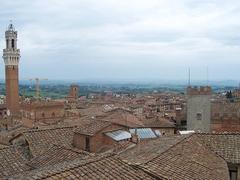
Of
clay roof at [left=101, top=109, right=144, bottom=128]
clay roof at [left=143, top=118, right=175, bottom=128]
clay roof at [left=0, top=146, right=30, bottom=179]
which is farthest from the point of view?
clay roof at [left=143, top=118, right=175, bottom=128]

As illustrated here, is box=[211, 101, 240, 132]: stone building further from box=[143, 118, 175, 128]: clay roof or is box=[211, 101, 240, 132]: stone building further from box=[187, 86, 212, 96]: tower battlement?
box=[187, 86, 212, 96]: tower battlement

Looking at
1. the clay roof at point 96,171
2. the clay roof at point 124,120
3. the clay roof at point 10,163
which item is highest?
the clay roof at point 96,171

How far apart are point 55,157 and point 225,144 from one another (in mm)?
7278

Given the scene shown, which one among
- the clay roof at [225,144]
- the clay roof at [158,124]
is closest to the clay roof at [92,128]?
the clay roof at [225,144]

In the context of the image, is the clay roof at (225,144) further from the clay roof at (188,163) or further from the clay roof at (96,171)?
the clay roof at (96,171)

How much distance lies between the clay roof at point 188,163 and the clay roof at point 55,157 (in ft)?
12.6

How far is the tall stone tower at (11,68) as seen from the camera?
68.8m

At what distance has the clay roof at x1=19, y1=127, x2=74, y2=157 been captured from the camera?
62.7ft

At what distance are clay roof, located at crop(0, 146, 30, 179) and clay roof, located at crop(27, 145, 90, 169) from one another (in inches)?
15.5

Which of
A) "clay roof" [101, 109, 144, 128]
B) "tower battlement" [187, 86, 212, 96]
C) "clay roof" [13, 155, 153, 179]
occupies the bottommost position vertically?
"clay roof" [101, 109, 144, 128]

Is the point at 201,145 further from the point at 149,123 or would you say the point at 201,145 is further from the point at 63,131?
the point at 149,123

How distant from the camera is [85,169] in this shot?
31.6 feet

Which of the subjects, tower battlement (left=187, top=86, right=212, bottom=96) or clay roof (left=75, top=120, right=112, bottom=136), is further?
tower battlement (left=187, top=86, right=212, bottom=96)

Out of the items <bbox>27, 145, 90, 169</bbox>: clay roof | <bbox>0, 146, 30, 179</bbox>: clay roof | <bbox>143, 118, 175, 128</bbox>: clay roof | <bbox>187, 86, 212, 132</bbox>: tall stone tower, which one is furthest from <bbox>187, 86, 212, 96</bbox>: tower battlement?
<bbox>0, 146, 30, 179</bbox>: clay roof
